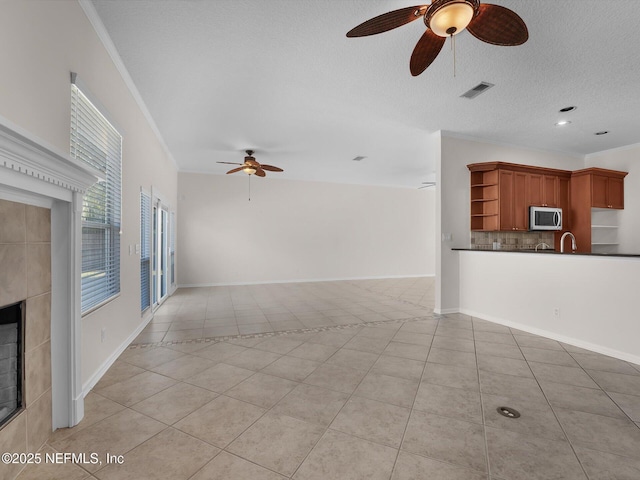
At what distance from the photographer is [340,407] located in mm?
2117

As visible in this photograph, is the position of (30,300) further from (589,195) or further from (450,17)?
(589,195)

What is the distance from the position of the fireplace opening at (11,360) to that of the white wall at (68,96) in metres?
0.76

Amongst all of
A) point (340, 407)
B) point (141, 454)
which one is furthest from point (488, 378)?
point (141, 454)

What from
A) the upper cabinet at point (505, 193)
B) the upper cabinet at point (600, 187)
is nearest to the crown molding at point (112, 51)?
the upper cabinet at point (505, 193)

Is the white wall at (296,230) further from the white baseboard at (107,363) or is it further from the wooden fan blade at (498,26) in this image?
the wooden fan blade at (498,26)

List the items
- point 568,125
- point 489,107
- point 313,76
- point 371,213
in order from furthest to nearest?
point 371,213 < point 568,125 < point 489,107 < point 313,76

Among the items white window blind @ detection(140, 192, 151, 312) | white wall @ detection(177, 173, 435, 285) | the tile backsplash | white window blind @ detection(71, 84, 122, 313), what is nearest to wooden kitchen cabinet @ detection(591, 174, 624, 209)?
the tile backsplash

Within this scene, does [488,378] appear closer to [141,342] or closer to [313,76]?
[313,76]

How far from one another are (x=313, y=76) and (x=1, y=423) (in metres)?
3.48

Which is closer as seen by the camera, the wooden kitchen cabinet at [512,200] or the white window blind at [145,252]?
the white window blind at [145,252]

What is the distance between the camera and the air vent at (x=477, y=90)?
3363mm

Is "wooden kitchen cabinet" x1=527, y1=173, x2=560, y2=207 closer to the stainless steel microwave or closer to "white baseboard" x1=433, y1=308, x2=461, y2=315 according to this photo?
the stainless steel microwave

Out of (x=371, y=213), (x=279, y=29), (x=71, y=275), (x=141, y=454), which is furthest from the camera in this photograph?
(x=371, y=213)

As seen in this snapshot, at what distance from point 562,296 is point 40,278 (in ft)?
16.1
